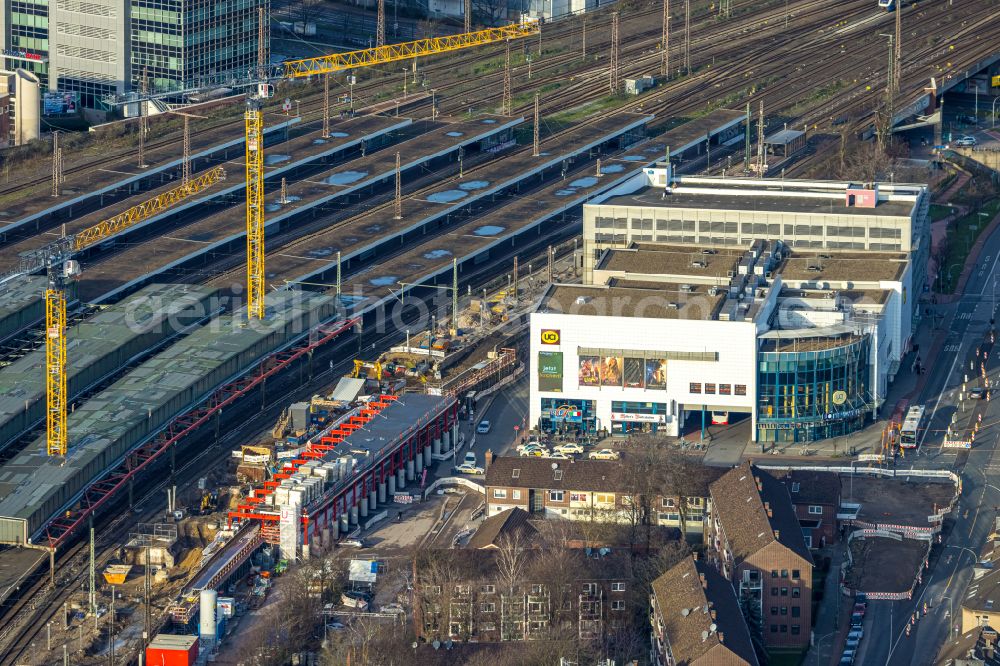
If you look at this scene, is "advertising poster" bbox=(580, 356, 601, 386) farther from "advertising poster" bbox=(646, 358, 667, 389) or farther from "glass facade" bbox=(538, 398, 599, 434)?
"advertising poster" bbox=(646, 358, 667, 389)

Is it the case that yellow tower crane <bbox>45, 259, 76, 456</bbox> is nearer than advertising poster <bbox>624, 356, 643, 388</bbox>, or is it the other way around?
yellow tower crane <bbox>45, 259, 76, 456</bbox>

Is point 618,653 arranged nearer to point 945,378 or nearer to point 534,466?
point 534,466

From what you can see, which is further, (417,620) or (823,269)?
(823,269)

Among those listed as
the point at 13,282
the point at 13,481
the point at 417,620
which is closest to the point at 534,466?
the point at 417,620

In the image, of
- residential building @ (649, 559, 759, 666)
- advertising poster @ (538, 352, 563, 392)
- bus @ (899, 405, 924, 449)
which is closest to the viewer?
residential building @ (649, 559, 759, 666)

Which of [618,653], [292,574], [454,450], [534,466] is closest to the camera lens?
[618,653]

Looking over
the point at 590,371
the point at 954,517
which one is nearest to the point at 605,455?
the point at 590,371

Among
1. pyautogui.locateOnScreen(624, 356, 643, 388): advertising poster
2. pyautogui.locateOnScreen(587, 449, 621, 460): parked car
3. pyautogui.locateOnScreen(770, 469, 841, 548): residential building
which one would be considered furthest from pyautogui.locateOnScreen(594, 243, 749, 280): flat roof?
pyautogui.locateOnScreen(770, 469, 841, 548): residential building

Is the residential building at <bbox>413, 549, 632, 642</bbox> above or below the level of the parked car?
below
